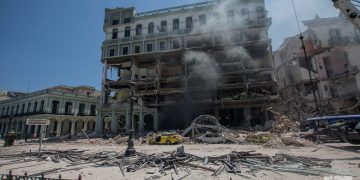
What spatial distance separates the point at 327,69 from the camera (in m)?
33.2

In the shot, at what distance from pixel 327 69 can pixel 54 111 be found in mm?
53990

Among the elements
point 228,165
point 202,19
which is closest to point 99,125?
point 202,19

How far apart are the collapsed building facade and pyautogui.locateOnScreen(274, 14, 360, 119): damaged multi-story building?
146 ft

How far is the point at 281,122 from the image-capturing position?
2539 cm

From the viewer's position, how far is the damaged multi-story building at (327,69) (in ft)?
98.7

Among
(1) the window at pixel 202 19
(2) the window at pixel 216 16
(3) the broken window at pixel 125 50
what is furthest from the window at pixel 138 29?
(2) the window at pixel 216 16

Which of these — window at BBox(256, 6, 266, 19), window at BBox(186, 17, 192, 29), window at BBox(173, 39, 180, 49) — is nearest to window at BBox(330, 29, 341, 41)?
window at BBox(256, 6, 266, 19)

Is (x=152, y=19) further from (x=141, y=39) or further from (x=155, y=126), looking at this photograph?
(x=155, y=126)

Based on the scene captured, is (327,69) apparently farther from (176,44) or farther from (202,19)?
(176,44)

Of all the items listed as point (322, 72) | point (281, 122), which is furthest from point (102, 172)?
point (322, 72)

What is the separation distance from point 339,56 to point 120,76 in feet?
132

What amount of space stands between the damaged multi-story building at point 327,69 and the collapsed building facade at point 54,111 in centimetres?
4458

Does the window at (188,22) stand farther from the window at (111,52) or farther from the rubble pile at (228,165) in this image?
the rubble pile at (228,165)

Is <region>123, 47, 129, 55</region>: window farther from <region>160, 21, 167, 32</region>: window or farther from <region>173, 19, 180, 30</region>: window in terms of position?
<region>173, 19, 180, 30</region>: window
